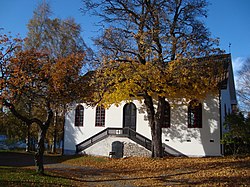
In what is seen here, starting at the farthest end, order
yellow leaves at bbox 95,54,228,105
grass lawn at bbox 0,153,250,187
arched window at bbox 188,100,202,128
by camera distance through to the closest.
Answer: arched window at bbox 188,100,202,128 → yellow leaves at bbox 95,54,228,105 → grass lawn at bbox 0,153,250,187

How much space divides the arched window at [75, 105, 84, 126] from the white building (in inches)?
50.9

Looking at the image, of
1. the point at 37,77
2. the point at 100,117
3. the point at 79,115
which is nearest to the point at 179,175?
the point at 37,77

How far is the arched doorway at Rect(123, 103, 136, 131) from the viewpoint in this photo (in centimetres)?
2423

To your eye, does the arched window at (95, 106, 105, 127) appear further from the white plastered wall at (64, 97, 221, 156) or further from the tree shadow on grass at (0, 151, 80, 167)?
the tree shadow on grass at (0, 151, 80, 167)

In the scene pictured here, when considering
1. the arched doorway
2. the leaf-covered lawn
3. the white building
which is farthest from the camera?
the arched doorway

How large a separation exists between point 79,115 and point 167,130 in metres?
9.92

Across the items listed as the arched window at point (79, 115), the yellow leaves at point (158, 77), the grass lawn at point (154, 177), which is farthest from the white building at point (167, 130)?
the grass lawn at point (154, 177)

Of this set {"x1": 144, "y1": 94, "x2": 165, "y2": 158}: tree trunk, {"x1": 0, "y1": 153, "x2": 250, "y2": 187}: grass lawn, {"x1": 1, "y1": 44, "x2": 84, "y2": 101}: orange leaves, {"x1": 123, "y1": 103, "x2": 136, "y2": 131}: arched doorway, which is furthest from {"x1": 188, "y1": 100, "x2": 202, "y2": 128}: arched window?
{"x1": 1, "y1": 44, "x2": 84, "y2": 101}: orange leaves

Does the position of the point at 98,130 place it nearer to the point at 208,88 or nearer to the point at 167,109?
the point at 167,109

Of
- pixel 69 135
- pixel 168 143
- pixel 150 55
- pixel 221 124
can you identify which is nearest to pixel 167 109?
pixel 168 143

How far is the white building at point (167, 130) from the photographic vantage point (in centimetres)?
2072

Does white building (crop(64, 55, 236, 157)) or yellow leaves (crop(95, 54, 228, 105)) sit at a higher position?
yellow leaves (crop(95, 54, 228, 105))

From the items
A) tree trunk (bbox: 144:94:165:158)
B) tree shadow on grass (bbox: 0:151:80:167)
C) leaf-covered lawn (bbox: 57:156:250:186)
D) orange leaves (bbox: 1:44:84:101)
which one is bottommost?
tree shadow on grass (bbox: 0:151:80:167)

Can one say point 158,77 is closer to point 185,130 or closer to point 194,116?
point 194,116
